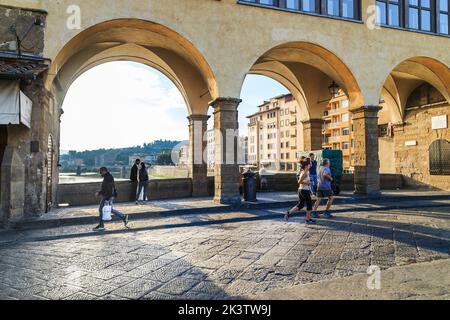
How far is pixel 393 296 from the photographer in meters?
3.63

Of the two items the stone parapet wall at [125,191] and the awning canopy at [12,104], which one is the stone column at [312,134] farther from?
the awning canopy at [12,104]

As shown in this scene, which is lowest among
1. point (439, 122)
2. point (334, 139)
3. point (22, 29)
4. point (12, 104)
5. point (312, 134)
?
point (12, 104)

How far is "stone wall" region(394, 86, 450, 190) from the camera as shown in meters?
16.4

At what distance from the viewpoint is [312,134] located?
17.4 m

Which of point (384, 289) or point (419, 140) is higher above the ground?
point (419, 140)

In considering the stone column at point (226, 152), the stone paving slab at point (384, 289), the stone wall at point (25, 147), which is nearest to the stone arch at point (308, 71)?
the stone column at point (226, 152)

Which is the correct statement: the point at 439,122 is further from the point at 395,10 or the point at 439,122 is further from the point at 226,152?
the point at 226,152

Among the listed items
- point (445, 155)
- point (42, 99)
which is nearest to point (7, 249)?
point (42, 99)

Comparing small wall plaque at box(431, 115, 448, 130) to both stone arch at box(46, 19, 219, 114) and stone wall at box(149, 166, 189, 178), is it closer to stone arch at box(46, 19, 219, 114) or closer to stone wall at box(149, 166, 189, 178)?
stone arch at box(46, 19, 219, 114)

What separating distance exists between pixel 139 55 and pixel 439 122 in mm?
14218

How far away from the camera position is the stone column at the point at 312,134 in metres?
17.2

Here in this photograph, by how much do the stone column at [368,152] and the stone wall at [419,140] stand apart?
5.53m

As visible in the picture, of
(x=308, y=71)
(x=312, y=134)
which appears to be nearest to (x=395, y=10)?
(x=308, y=71)

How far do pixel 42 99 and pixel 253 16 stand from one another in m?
7.10
